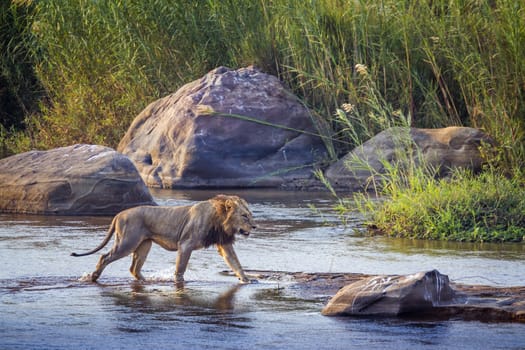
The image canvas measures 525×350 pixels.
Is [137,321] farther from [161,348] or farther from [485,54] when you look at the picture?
[485,54]

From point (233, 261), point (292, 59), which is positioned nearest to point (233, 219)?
point (233, 261)

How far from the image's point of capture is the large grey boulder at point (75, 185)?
14.0 meters

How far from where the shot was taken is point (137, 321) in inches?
299

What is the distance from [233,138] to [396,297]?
10277 mm

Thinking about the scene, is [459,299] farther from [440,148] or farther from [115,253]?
[440,148]

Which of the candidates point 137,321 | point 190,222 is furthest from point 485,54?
point 137,321

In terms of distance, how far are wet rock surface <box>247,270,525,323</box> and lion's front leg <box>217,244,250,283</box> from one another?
341mm

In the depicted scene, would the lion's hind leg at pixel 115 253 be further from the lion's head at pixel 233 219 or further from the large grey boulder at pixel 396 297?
the large grey boulder at pixel 396 297

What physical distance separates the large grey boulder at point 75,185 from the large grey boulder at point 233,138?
301cm

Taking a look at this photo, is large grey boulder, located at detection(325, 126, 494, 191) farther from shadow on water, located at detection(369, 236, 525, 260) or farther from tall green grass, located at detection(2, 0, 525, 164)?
shadow on water, located at detection(369, 236, 525, 260)

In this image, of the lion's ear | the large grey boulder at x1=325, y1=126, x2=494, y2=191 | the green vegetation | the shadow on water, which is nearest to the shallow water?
the shadow on water

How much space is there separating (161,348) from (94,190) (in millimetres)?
7441

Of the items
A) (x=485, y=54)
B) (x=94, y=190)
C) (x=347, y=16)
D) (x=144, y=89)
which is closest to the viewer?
(x=94, y=190)

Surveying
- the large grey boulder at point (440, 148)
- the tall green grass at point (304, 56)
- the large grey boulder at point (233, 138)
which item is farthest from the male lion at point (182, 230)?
the large grey boulder at point (233, 138)
